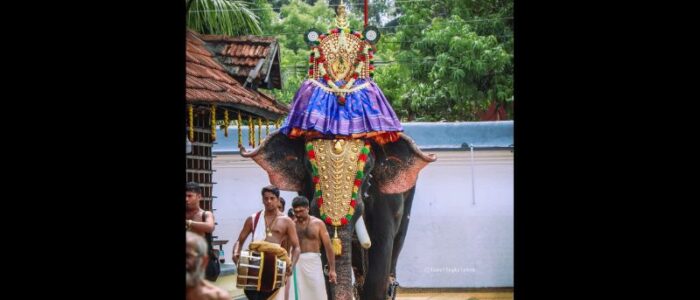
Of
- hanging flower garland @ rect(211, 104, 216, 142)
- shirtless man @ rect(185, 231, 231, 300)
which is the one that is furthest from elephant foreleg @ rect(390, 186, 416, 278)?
shirtless man @ rect(185, 231, 231, 300)

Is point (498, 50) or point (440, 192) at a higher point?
point (498, 50)

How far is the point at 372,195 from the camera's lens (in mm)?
6336

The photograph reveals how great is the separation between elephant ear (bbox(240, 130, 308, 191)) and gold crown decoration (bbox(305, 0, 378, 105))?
324mm

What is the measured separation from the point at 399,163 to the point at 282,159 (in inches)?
21.1

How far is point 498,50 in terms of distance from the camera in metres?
6.02

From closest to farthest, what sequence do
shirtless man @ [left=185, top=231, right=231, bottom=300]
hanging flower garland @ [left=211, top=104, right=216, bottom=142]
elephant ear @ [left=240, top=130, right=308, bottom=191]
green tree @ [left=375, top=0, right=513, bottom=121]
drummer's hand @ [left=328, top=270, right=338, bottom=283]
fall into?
shirtless man @ [left=185, top=231, right=231, bottom=300], hanging flower garland @ [left=211, top=104, right=216, bottom=142], green tree @ [left=375, top=0, right=513, bottom=121], drummer's hand @ [left=328, top=270, right=338, bottom=283], elephant ear @ [left=240, top=130, right=308, bottom=191]

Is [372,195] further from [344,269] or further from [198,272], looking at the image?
[198,272]

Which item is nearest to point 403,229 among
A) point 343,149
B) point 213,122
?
point 343,149

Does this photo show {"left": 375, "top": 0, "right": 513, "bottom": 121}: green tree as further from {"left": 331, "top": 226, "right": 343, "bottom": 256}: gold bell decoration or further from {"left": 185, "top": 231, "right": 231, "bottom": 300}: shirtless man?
{"left": 185, "top": 231, "right": 231, "bottom": 300}: shirtless man

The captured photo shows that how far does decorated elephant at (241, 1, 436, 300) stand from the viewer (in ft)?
20.2
